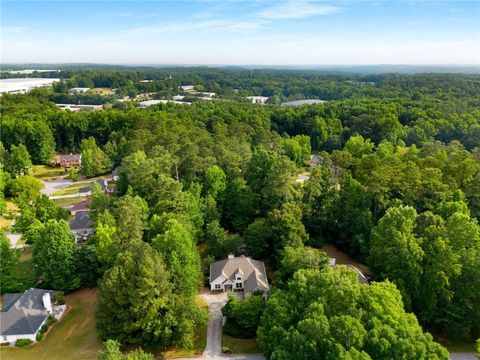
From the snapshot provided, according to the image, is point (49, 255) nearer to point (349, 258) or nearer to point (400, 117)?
point (349, 258)

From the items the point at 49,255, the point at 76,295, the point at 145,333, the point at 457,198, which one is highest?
the point at 457,198

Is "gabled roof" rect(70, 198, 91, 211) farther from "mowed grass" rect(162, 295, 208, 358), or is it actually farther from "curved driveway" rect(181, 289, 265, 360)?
"mowed grass" rect(162, 295, 208, 358)

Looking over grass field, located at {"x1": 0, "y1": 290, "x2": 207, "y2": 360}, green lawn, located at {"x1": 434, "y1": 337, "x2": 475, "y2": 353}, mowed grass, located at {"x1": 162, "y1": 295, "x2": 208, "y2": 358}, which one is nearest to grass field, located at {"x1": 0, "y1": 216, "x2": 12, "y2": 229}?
grass field, located at {"x1": 0, "y1": 290, "x2": 207, "y2": 360}

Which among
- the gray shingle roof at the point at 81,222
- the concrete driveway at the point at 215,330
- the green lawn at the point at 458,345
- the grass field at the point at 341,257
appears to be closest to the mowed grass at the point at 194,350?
the concrete driveway at the point at 215,330

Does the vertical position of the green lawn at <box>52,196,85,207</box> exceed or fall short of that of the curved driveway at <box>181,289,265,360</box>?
it exceeds it

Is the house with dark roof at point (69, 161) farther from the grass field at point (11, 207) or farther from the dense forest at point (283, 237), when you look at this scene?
the grass field at point (11, 207)

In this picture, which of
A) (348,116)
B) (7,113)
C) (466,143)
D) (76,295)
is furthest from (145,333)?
(7,113)

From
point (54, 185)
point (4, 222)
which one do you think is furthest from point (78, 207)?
point (54, 185)
